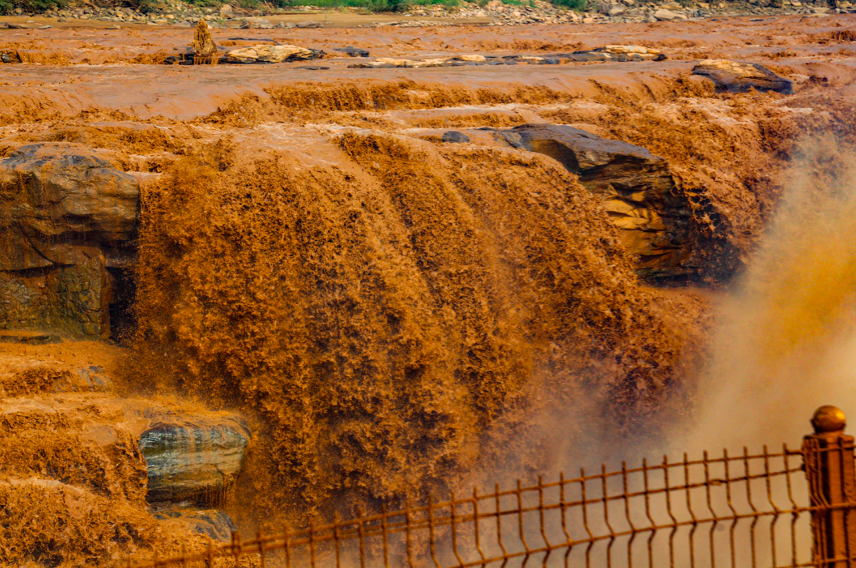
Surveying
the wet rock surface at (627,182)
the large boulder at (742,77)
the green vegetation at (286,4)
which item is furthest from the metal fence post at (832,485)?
the green vegetation at (286,4)

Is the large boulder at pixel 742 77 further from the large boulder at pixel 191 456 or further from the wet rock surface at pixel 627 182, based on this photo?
the large boulder at pixel 191 456

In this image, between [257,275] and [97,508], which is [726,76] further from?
[97,508]

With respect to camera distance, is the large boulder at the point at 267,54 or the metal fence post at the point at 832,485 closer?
the metal fence post at the point at 832,485

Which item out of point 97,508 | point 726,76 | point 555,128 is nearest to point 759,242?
point 555,128

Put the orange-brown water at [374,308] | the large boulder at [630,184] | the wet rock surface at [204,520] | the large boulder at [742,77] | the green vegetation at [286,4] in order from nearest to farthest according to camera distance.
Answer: the wet rock surface at [204,520] → the orange-brown water at [374,308] → the large boulder at [630,184] → the large boulder at [742,77] → the green vegetation at [286,4]

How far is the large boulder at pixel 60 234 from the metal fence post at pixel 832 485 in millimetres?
4094

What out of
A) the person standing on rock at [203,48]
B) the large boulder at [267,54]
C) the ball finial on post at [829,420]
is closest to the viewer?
the ball finial on post at [829,420]

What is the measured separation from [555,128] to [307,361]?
333 cm

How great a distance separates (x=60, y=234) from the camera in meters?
4.57

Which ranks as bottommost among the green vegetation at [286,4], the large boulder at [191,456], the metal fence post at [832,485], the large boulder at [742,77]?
the large boulder at [191,456]

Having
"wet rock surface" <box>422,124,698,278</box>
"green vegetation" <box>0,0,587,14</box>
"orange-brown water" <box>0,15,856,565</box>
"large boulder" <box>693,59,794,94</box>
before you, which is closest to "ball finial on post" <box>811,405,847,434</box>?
"orange-brown water" <box>0,15,856,565</box>

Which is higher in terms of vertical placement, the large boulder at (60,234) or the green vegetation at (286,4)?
the green vegetation at (286,4)

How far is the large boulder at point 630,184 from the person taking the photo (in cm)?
609

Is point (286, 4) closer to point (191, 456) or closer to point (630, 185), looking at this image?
point (630, 185)
